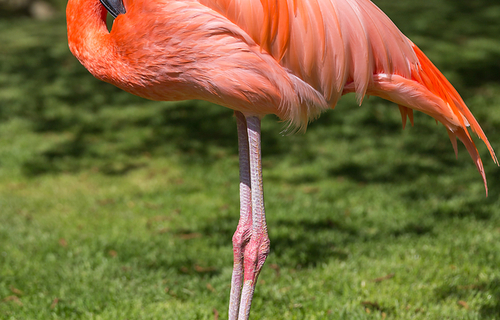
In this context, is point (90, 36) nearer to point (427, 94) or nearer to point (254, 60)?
point (254, 60)

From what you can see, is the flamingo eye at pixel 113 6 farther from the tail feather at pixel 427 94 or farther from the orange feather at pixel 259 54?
the tail feather at pixel 427 94

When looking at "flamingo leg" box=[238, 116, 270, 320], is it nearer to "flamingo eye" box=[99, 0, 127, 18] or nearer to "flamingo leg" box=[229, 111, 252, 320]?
"flamingo leg" box=[229, 111, 252, 320]

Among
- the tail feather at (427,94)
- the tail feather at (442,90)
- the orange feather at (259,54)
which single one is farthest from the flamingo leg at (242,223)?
the tail feather at (442,90)

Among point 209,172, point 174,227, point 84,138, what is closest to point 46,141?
point 84,138

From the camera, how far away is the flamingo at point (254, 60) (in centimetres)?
Result: 213

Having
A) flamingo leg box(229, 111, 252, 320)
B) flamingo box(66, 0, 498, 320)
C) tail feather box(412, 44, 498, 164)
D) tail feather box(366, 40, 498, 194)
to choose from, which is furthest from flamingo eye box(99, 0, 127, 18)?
tail feather box(412, 44, 498, 164)

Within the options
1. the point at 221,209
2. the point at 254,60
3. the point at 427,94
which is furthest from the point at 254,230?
the point at 221,209

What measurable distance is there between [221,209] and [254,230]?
2.57 meters

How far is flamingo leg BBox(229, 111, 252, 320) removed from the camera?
98.8 inches

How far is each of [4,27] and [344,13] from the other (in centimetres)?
1272

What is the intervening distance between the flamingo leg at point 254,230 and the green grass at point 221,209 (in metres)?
0.71

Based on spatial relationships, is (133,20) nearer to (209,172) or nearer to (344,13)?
(344,13)

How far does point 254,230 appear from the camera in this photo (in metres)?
2.42

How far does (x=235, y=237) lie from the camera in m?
2.59
